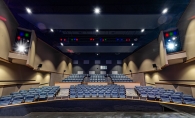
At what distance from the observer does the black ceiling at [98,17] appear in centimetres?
437

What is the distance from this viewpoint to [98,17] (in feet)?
18.4

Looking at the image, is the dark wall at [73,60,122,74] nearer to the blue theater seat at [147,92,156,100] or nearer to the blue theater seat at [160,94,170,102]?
the blue theater seat at [147,92,156,100]

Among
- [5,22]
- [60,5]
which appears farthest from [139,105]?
[5,22]

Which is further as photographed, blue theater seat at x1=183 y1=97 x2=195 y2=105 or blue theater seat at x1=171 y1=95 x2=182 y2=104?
blue theater seat at x1=171 y1=95 x2=182 y2=104

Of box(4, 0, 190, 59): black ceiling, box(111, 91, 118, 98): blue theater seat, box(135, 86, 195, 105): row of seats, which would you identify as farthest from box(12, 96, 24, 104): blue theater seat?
box(135, 86, 195, 105): row of seats

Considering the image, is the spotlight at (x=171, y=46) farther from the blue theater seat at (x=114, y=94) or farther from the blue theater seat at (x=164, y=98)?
the blue theater seat at (x=114, y=94)

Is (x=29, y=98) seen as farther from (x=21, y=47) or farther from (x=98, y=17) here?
(x=98, y=17)

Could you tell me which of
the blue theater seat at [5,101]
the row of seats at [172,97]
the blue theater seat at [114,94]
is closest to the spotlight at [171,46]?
the row of seats at [172,97]

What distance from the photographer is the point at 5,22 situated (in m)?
4.33

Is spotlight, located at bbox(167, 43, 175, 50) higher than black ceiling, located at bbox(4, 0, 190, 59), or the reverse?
black ceiling, located at bbox(4, 0, 190, 59)

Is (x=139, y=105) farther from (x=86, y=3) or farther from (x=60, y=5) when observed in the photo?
(x=60, y=5)

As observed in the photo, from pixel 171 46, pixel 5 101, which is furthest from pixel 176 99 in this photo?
pixel 5 101

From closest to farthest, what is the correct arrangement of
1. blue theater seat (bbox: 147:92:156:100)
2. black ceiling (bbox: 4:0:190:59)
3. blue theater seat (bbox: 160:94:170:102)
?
blue theater seat (bbox: 160:94:170:102), black ceiling (bbox: 4:0:190:59), blue theater seat (bbox: 147:92:156:100)

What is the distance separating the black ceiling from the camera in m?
4.37
